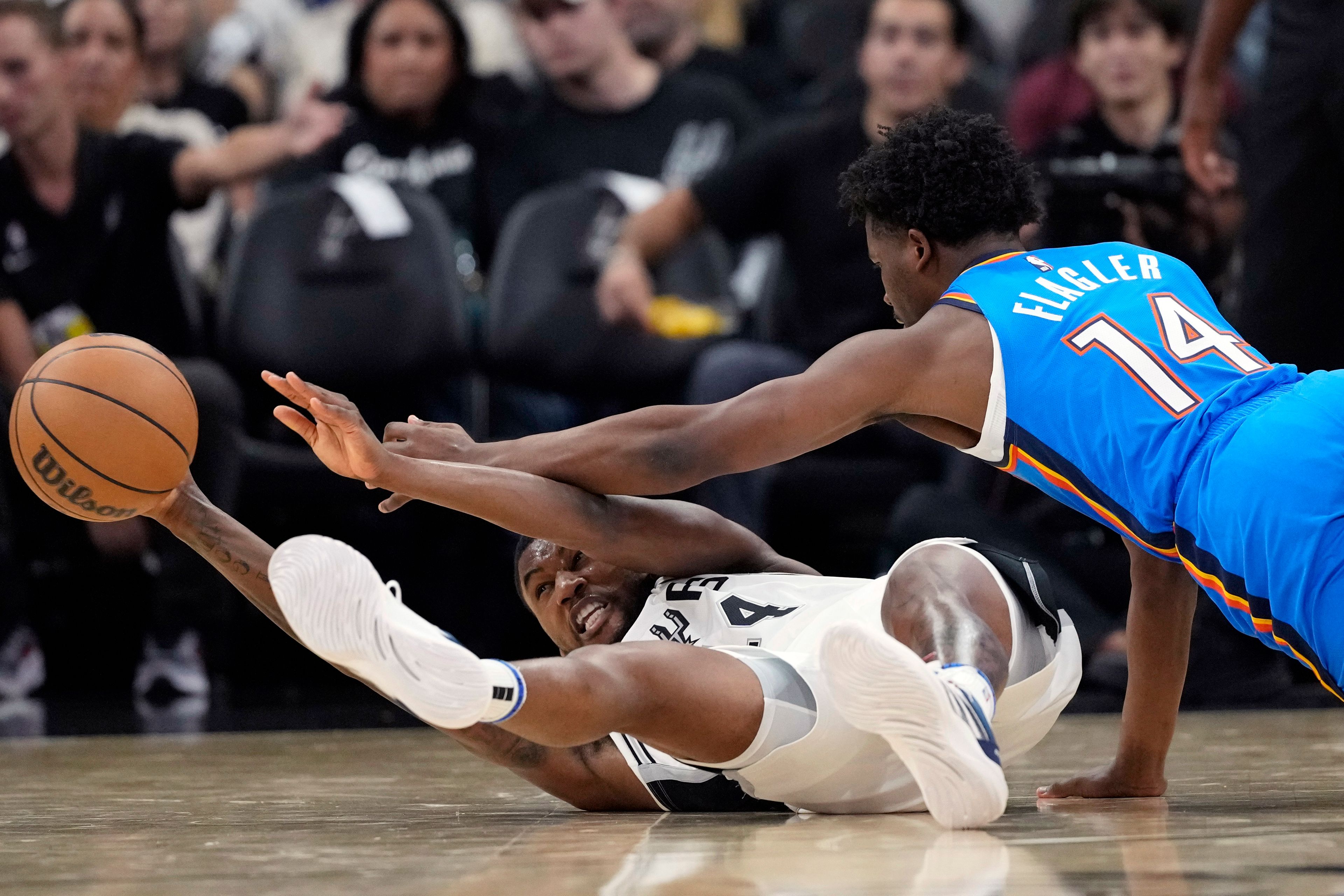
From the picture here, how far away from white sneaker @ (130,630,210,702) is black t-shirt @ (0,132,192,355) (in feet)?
4.06

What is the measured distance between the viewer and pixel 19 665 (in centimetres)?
570

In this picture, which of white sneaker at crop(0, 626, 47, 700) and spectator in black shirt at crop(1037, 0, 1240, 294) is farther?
white sneaker at crop(0, 626, 47, 700)

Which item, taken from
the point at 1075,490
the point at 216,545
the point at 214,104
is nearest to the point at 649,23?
the point at 214,104

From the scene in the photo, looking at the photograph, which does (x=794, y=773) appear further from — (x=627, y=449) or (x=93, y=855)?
(x=93, y=855)

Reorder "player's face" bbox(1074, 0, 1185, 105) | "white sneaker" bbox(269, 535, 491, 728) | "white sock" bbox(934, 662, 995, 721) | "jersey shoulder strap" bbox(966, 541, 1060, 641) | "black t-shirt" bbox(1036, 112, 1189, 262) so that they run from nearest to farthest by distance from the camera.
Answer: "white sneaker" bbox(269, 535, 491, 728)
"white sock" bbox(934, 662, 995, 721)
"jersey shoulder strap" bbox(966, 541, 1060, 641)
"black t-shirt" bbox(1036, 112, 1189, 262)
"player's face" bbox(1074, 0, 1185, 105)

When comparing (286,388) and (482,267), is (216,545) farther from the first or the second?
(482,267)

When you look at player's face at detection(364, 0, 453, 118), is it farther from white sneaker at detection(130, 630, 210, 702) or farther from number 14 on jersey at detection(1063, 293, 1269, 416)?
number 14 on jersey at detection(1063, 293, 1269, 416)

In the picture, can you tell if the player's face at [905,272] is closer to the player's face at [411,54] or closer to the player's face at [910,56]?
the player's face at [910,56]

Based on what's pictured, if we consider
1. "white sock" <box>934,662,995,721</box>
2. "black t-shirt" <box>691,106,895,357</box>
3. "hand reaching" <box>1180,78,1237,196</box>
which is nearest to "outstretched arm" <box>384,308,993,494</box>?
"white sock" <box>934,662,995,721</box>

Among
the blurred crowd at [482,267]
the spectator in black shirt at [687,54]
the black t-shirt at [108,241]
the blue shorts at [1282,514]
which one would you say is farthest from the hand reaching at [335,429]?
the spectator in black shirt at [687,54]

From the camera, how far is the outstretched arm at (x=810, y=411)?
2717 millimetres

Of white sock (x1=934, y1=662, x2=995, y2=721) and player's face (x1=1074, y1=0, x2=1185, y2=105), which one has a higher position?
player's face (x1=1074, y1=0, x2=1185, y2=105)

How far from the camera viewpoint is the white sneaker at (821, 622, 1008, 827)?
2.28 meters

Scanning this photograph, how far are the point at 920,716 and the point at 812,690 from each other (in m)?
0.41
